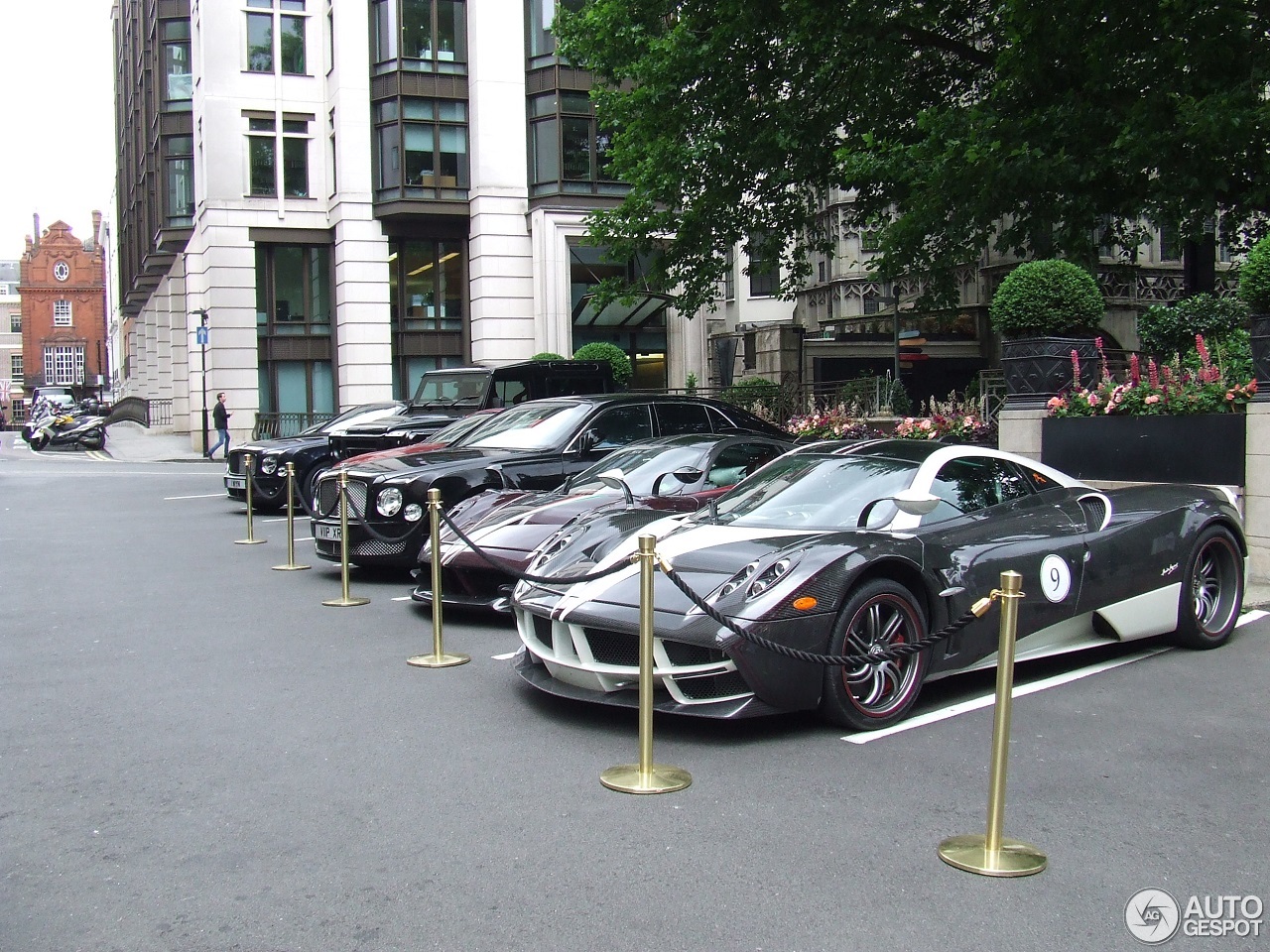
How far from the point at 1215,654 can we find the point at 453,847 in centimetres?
524

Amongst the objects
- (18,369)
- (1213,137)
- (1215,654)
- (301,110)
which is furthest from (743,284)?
(18,369)

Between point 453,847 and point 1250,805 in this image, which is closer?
point 453,847

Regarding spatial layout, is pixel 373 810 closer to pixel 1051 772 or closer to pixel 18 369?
pixel 1051 772

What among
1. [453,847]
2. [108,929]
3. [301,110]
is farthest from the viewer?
[301,110]

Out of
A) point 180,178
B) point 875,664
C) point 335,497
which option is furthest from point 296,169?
point 875,664

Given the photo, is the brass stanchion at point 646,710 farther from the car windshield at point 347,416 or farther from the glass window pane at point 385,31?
the glass window pane at point 385,31

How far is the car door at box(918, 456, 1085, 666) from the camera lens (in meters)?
6.00

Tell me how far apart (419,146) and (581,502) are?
1063 inches

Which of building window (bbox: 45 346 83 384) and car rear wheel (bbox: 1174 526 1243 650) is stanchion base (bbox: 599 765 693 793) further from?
building window (bbox: 45 346 83 384)

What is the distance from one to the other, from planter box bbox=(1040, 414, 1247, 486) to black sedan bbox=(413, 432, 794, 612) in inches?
119

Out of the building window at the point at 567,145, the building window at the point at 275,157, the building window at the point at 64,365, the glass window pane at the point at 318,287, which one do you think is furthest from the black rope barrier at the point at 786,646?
the building window at the point at 64,365

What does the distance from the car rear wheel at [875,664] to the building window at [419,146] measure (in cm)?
2961

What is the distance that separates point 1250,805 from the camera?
4527 millimetres

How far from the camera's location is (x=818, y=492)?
659cm
